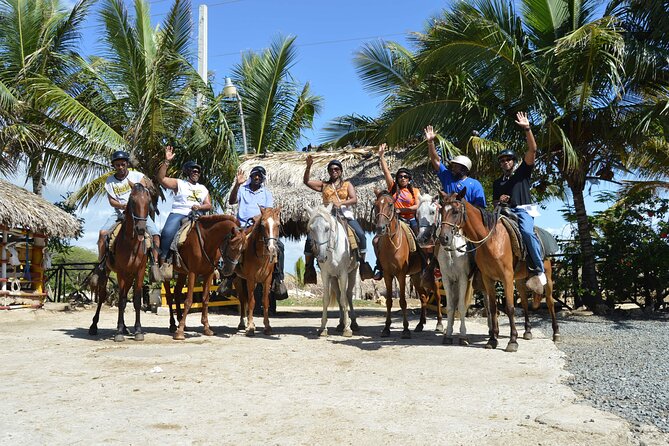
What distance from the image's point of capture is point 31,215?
51.0 ft

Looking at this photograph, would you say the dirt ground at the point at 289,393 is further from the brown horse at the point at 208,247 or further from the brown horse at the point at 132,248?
the brown horse at the point at 208,247

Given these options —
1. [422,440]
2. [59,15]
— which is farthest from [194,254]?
[59,15]

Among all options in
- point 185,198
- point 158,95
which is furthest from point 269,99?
point 185,198

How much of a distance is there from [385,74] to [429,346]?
333 inches

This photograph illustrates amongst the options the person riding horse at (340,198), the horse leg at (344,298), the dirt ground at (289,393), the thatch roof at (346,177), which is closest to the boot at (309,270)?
the person riding horse at (340,198)

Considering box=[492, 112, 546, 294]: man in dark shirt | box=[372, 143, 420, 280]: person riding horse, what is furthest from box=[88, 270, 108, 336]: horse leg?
box=[492, 112, 546, 294]: man in dark shirt

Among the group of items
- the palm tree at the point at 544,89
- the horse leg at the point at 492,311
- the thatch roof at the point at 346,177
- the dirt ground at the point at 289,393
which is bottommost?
the dirt ground at the point at 289,393

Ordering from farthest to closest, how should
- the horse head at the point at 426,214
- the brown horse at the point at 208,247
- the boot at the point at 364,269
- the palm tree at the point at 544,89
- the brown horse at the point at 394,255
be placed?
the palm tree at the point at 544,89
the boot at the point at 364,269
the brown horse at the point at 208,247
the brown horse at the point at 394,255
the horse head at the point at 426,214

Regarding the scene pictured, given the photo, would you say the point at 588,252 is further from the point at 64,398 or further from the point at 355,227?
the point at 64,398

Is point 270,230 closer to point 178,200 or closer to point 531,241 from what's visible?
point 178,200

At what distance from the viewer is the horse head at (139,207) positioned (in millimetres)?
8750

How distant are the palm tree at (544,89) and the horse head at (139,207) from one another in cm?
655

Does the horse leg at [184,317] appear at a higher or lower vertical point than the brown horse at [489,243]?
lower

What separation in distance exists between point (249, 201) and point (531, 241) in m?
4.78
